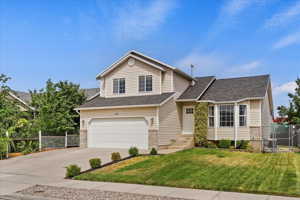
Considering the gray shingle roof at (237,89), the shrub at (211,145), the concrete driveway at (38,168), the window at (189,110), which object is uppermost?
the gray shingle roof at (237,89)

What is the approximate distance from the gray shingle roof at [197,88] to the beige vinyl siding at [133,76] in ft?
7.53

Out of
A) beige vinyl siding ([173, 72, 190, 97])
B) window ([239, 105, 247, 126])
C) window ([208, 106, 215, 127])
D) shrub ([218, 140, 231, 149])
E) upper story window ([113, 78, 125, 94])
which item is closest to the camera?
shrub ([218, 140, 231, 149])

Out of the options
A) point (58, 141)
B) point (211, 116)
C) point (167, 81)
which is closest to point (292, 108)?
point (211, 116)

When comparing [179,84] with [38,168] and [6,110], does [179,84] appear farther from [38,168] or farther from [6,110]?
[6,110]

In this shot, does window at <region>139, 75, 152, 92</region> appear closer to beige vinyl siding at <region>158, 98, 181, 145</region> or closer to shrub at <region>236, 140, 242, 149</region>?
beige vinyl siding at <region>158, 98, 181, 145</region>

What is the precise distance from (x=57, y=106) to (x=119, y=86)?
20.5 ft

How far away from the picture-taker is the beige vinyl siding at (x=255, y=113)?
18812mm

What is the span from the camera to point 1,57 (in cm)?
1567

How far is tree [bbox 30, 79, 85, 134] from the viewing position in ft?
77.2

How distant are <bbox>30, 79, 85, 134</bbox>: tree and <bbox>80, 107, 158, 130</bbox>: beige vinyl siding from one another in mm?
2622

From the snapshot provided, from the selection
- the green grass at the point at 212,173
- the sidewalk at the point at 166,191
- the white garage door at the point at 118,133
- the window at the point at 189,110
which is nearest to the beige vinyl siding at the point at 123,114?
the white garage door at the point at 118,133

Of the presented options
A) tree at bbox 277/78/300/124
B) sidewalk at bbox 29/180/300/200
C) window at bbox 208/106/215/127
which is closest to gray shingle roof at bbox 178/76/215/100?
window at bbox 208/106/215/127

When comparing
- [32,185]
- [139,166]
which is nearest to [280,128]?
[139,166]

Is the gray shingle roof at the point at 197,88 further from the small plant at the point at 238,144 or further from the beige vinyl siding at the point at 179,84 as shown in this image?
the small plant at the point at 238,144
